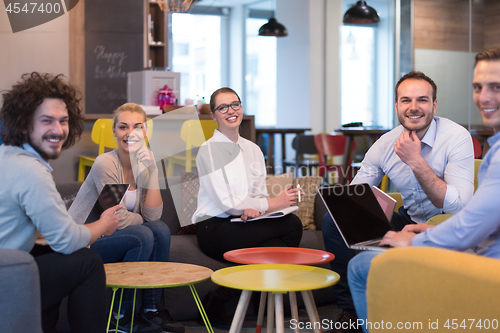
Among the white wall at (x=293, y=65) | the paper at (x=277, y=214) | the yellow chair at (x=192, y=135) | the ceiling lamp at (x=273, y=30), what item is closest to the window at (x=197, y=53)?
the white wall at (x=293, y=65)

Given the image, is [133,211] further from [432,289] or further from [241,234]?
[432,289]

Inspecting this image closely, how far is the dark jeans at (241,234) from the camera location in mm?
2508

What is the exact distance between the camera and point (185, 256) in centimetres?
258

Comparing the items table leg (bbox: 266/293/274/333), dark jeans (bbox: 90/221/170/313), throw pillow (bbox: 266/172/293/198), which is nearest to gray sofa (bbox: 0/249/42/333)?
dark jeans (bbox: 90/221/170/313)

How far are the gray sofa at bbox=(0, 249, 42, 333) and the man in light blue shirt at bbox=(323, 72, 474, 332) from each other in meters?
1.21

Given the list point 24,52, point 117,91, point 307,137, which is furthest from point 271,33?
point 24,52

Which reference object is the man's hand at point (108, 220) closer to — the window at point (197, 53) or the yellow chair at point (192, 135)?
the yellow chair at point (192, 135)

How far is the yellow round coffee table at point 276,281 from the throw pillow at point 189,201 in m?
1.16

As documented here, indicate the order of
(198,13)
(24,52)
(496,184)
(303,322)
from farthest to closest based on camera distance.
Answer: (198,13), (24,52), (303,322), (496,184)

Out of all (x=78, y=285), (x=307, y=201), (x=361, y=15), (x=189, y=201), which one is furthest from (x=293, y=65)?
(x=78, y=285)

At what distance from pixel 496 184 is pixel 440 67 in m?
6.23

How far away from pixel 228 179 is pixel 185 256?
0.46 m

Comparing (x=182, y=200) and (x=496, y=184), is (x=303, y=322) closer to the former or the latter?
(x=182, y=200)

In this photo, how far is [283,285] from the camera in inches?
63.2
